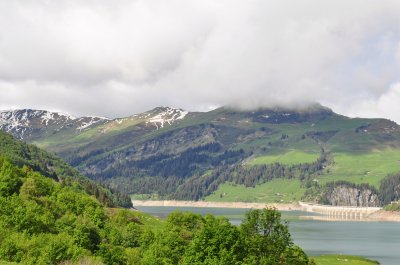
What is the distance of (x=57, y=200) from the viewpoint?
11969 centimetres

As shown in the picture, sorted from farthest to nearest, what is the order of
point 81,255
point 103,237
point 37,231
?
point 103,237 → point 37,231 → point 81,255

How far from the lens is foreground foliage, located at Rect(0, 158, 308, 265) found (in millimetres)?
71625

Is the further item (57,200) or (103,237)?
(57,200)

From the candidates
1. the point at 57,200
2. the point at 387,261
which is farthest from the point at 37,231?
the point at 387,261

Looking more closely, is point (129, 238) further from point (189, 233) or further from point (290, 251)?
point (290, 251)

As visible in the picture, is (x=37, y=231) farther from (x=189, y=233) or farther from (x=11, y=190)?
(x=189, y=233)

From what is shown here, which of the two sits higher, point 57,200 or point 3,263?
point 57,200

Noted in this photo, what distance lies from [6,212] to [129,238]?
2805 cm

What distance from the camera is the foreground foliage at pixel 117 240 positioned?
71625 millimetres

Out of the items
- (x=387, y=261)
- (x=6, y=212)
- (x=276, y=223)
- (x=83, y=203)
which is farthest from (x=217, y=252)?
(x=387, y=261)

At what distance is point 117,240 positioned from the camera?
10306 cm

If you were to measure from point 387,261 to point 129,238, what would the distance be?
100249mm

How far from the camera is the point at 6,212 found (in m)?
86.8

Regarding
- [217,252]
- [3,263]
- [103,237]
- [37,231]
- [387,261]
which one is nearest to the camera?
[3,263]
